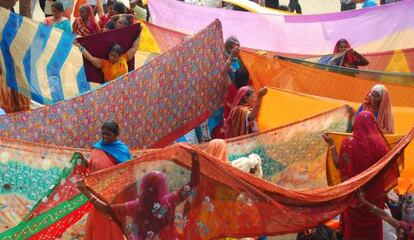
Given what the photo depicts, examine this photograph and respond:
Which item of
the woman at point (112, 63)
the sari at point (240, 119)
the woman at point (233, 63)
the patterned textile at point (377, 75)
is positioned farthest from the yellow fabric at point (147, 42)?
the sari at point (240, 119)

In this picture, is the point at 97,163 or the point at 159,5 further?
the point at 159,5

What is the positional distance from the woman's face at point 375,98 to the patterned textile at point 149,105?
5.83 feet

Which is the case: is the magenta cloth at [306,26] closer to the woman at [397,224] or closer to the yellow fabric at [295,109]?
the yellow fabric at [295,109]

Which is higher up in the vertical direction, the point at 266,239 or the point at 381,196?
the point at 381,196

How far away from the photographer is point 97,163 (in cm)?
654

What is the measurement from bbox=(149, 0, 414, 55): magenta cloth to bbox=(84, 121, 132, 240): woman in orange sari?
5002 millimetres

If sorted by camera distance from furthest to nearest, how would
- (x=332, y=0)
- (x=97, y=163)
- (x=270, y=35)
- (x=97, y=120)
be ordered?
(x=332, y=0) → (x=270, y=35) → (x=97, y=120) → (x=97, y=163)

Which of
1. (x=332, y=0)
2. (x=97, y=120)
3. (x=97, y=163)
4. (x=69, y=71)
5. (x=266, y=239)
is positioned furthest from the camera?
(x=332, y=0)

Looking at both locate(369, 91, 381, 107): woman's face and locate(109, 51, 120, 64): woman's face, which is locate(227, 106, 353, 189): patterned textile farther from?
locate(109, 51, 120, 64): woman's face

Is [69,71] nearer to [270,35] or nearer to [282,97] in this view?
[282,97]

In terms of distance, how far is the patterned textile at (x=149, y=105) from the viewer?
7.70 metres

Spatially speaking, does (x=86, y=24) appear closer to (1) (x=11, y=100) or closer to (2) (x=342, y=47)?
(1) (x=11, y=100)

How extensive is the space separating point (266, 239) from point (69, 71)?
3.06 meters

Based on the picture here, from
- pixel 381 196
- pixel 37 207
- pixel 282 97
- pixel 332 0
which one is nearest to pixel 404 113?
pixel 282 97
